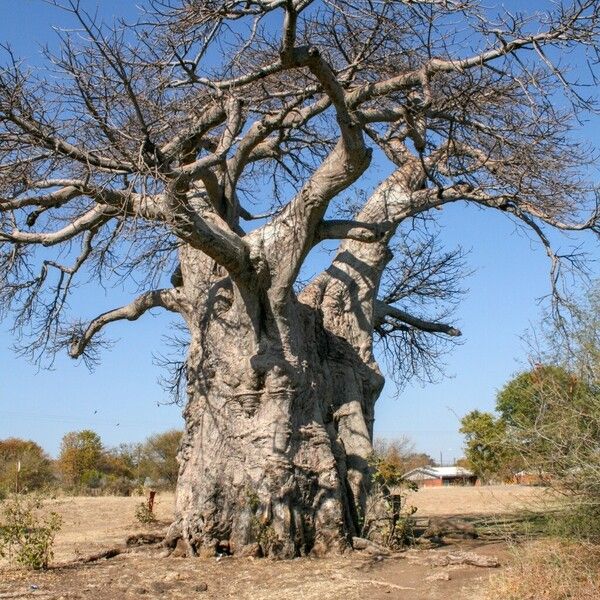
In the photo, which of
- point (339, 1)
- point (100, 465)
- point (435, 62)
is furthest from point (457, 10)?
point (100, 465)

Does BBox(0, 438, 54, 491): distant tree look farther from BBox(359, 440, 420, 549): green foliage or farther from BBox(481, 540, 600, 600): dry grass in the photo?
BBox(481, 540, 600, 600): dry grass

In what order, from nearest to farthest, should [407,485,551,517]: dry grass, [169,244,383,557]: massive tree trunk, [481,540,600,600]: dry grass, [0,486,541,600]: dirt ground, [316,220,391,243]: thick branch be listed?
[481,540,600,600]: dry grass < [0,486,541,600]: dirt ground < [169,244,383,557]: massive tree trunk < [316,220,391,243]: thick branch < [407,485,551,517]: dry grass

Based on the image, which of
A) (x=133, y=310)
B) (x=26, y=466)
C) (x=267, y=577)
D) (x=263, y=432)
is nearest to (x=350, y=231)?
(x=263, y=432)

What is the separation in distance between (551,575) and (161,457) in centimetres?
2500

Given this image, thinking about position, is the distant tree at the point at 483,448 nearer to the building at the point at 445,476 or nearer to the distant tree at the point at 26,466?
the building at the point at 445,476

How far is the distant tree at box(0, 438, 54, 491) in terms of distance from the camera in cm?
2525

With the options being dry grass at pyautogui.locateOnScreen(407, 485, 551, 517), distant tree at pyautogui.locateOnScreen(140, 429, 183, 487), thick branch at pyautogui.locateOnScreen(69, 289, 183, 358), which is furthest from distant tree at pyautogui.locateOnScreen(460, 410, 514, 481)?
distant tree at pyautogui.locateOnScreen(140, 429, 183, 487)

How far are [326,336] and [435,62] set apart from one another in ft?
11.0

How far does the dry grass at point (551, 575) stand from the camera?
5234 millimetres

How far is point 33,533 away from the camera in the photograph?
7605mm

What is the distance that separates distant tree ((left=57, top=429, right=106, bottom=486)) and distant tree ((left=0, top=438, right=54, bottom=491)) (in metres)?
0.61

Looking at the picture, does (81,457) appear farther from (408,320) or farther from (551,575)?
(551,575)

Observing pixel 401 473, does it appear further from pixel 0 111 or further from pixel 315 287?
pixel 0 111

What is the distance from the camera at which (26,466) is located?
85.2ft
